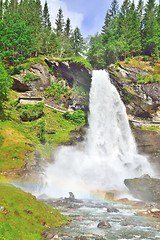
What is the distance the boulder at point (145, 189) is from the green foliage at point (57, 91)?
1283 inches

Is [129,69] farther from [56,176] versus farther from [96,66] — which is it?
[56,176]

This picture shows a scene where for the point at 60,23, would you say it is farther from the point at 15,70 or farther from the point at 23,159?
the point at 23,159

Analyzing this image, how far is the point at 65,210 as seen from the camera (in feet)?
95.6

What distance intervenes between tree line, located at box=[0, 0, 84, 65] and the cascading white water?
756 inches

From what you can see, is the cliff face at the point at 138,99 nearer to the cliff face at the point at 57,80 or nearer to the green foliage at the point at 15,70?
the cliff face at the point at 57,80

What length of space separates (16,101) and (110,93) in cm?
1929

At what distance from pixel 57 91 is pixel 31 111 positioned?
11.4 m

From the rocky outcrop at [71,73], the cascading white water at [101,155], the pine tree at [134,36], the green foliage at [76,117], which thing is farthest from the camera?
the pine tree at [134,36]

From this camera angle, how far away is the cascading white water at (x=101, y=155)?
43.9 metres

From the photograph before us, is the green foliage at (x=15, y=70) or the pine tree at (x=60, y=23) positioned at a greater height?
the pine tree at (x=60, y=23)

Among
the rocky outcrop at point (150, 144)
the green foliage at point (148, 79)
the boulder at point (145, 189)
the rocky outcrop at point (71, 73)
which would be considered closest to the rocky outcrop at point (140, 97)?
the green foliage at point (148, 79)

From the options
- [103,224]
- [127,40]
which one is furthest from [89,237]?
[127,40]

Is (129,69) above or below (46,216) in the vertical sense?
above

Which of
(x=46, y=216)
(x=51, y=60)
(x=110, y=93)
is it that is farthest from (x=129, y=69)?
(x=46, y=216)
